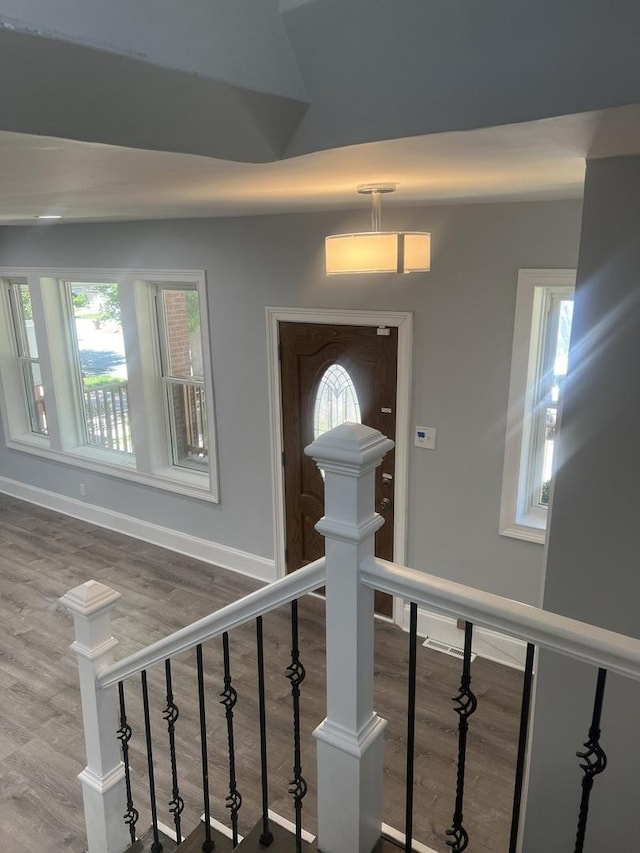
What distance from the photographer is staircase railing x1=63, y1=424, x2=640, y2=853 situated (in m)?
1.05

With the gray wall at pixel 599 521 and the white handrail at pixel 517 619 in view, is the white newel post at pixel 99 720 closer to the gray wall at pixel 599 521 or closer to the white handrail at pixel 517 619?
the white handrail at pixel 517 619

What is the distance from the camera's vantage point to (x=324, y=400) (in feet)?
14.2

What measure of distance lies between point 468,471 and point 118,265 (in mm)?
3201

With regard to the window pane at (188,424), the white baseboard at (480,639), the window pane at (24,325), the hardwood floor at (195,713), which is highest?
the window pane at (24,325)

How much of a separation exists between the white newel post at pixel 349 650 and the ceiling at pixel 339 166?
0.60 metres

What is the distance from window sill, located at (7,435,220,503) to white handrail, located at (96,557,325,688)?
3199 mm

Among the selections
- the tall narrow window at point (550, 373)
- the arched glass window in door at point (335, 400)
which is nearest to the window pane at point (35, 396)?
the arched glass window in door at point (335, 400)

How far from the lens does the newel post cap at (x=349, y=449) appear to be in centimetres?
122

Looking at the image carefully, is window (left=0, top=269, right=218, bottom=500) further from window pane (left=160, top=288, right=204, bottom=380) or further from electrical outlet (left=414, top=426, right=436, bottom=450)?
electrical outlet (left=414, top=426, right=436, bottom=450)

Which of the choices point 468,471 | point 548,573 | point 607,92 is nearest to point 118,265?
point 468,471

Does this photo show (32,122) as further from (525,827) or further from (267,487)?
(267,487)

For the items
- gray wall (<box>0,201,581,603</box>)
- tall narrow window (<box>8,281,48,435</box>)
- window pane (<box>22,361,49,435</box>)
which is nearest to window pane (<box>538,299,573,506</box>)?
gray wall (<box>0,201,581,603</box>)

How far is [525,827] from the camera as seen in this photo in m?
2.18

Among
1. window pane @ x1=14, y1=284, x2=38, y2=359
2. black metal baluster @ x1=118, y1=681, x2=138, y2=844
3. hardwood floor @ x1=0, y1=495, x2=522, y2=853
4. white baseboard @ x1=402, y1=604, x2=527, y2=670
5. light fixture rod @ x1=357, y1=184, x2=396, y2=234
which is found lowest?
hardwood floor @ x1=0, y1=495, x2=522, y2=853
